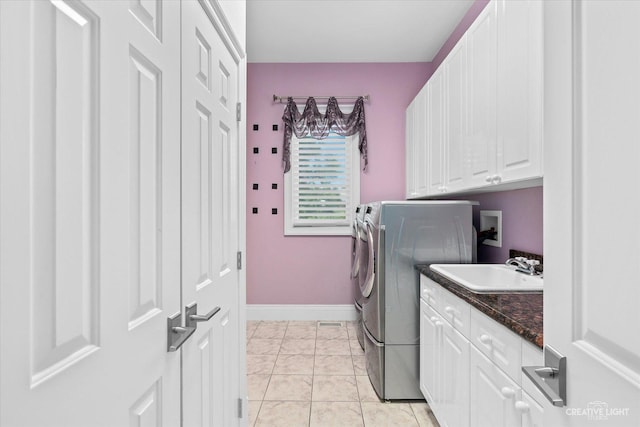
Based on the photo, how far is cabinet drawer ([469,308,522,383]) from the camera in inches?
41.7

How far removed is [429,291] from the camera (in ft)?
6.23

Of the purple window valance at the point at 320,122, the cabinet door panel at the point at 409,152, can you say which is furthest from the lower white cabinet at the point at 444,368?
the purple window valance at the point at 320,122

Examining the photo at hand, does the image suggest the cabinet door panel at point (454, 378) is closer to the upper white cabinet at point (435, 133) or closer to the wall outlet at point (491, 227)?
the wall outlet at point (491, 227)

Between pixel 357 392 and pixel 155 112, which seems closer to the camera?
pixel 155 112

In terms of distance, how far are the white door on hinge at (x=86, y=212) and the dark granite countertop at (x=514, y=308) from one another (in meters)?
1.04

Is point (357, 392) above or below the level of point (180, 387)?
below

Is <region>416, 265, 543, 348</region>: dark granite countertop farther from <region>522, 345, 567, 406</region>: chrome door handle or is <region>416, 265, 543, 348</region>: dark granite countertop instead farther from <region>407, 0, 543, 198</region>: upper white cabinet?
<region>407, 0, 543, 198</region>: upper white cabinet

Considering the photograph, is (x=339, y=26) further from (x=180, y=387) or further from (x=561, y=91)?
(x=180, y=387)

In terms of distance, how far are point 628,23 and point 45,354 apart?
3.05 ft

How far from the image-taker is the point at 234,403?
148 cm

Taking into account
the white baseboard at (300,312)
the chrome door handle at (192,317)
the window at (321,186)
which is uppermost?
the window at (321,186)

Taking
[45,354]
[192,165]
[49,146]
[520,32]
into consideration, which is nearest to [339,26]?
[520,32]

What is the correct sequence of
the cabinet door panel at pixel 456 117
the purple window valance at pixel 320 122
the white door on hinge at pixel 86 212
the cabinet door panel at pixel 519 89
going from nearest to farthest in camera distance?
1. the white door on hinge at pixel 86 212
2. the cabinet door panel at pixel 519 89
3. the cabinet door panel at pixel 456 117
4. the purple window valance at pixel 320 122

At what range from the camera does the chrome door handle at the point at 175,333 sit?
0.87 m
